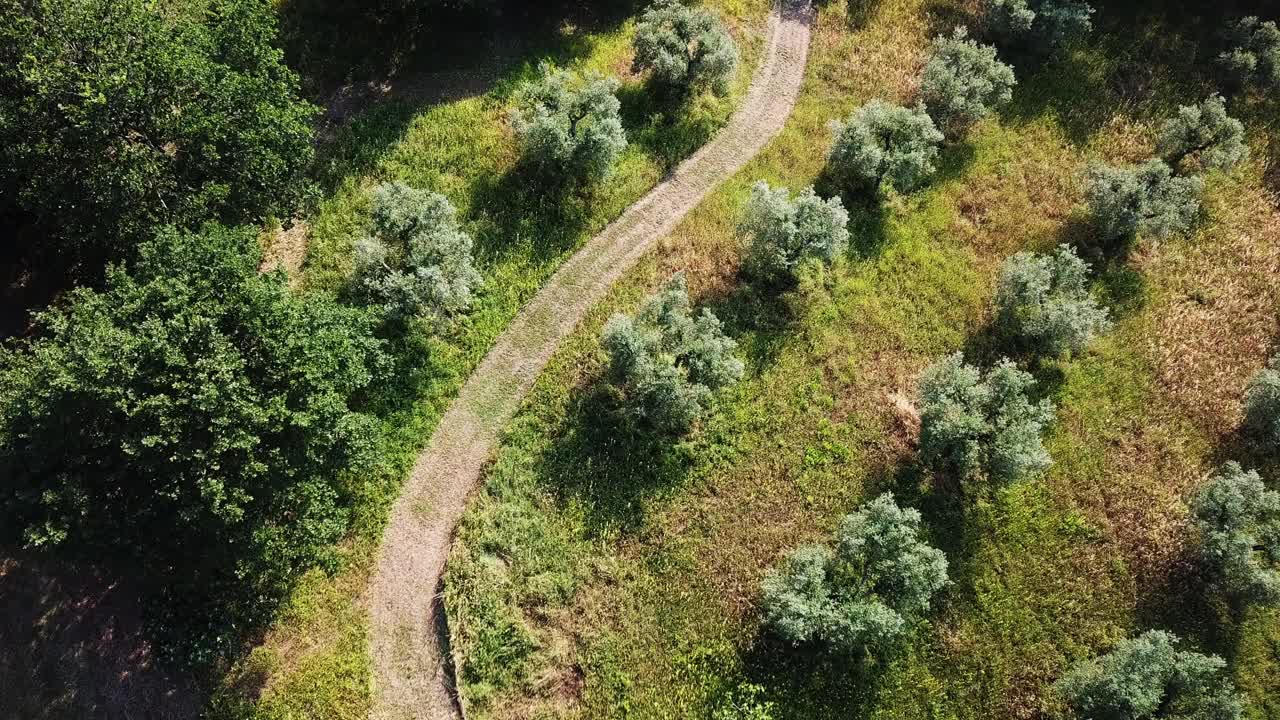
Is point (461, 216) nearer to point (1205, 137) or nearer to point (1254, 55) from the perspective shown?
point (1205, 137)

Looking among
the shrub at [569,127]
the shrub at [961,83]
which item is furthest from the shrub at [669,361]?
the shrub at [961,83]

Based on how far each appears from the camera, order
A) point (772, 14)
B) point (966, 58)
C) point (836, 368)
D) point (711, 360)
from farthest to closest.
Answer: point (772, 14) < point (966, 58) < point (836, 368) < point (711, 360)

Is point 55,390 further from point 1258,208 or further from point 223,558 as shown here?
point 1258,208

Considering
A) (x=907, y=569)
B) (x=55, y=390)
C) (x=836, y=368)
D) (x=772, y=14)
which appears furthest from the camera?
(x=772, y=14)

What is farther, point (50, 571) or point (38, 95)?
point (50, 571)

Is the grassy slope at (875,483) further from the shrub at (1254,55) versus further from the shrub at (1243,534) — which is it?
the shrub at (1254,55)

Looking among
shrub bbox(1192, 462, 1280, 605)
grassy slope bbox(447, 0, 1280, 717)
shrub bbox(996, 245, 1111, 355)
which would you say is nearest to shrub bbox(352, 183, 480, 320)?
grassy slope bbox(447, 0, 1280, 717)

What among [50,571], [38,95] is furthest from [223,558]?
[38,95]
